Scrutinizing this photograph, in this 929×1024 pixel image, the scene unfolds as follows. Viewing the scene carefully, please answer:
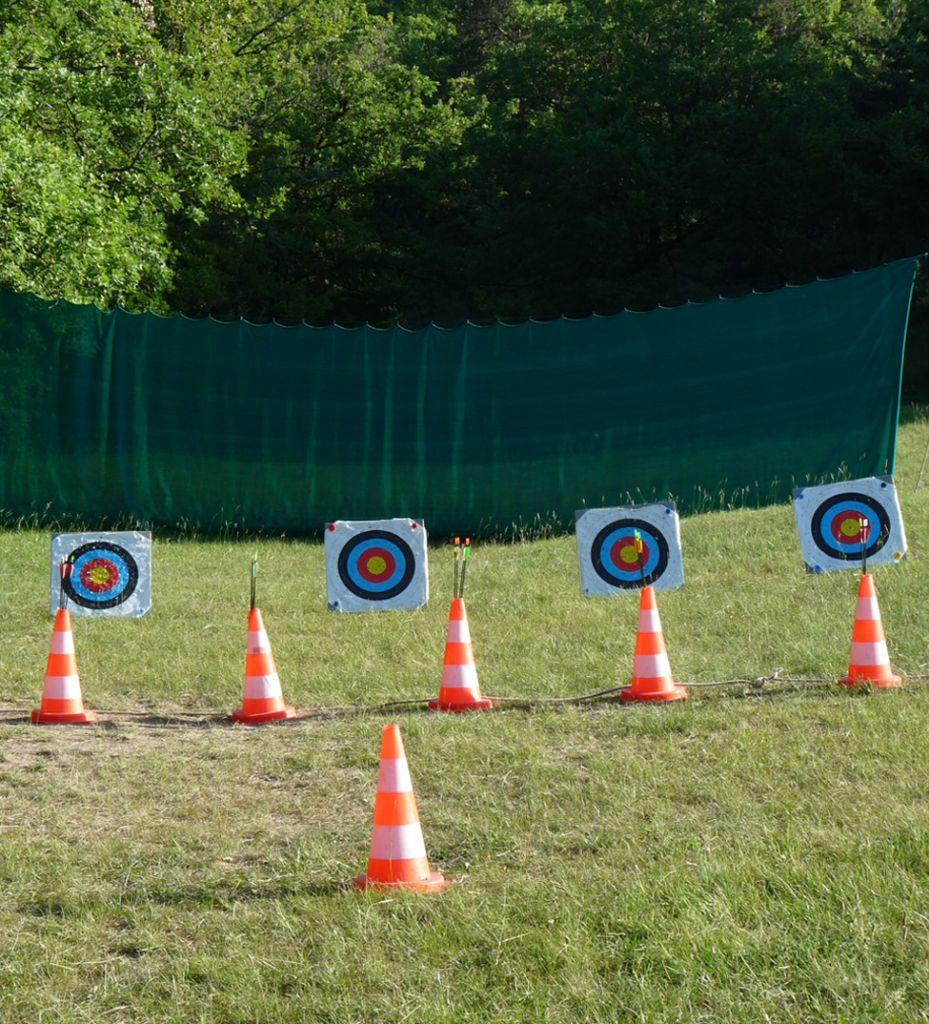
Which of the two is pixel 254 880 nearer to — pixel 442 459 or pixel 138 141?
pixel 442 459

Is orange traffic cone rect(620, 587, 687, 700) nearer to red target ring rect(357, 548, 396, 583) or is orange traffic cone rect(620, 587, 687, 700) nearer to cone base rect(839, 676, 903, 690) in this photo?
cone base rect(839, 676, 903, 690)

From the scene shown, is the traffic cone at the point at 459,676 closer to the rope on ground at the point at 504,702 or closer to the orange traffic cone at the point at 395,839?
the rope on ground at the point at 504,702

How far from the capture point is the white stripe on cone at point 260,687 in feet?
25.9

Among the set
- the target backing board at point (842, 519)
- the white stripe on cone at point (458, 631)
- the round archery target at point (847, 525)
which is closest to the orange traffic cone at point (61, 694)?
the white stripe on cone at point (458, 631)

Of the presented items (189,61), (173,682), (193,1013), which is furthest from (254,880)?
(189,61)

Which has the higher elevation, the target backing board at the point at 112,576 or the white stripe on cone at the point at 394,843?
the target backing board at the point at 112,576

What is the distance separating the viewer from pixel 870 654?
25.2 feet

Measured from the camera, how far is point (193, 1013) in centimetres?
410

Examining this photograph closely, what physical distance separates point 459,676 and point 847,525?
3.23m

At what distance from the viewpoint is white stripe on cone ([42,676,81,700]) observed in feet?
26.1

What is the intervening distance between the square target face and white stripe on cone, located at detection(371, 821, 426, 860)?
4.51 meters

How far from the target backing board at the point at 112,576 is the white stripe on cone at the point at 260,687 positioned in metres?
1.88

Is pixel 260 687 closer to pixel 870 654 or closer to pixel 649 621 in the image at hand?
pixel 649 621

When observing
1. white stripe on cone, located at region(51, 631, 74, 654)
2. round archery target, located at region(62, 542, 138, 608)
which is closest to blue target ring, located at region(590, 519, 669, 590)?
round archery target, located at region(62, 542, 138, 608)
